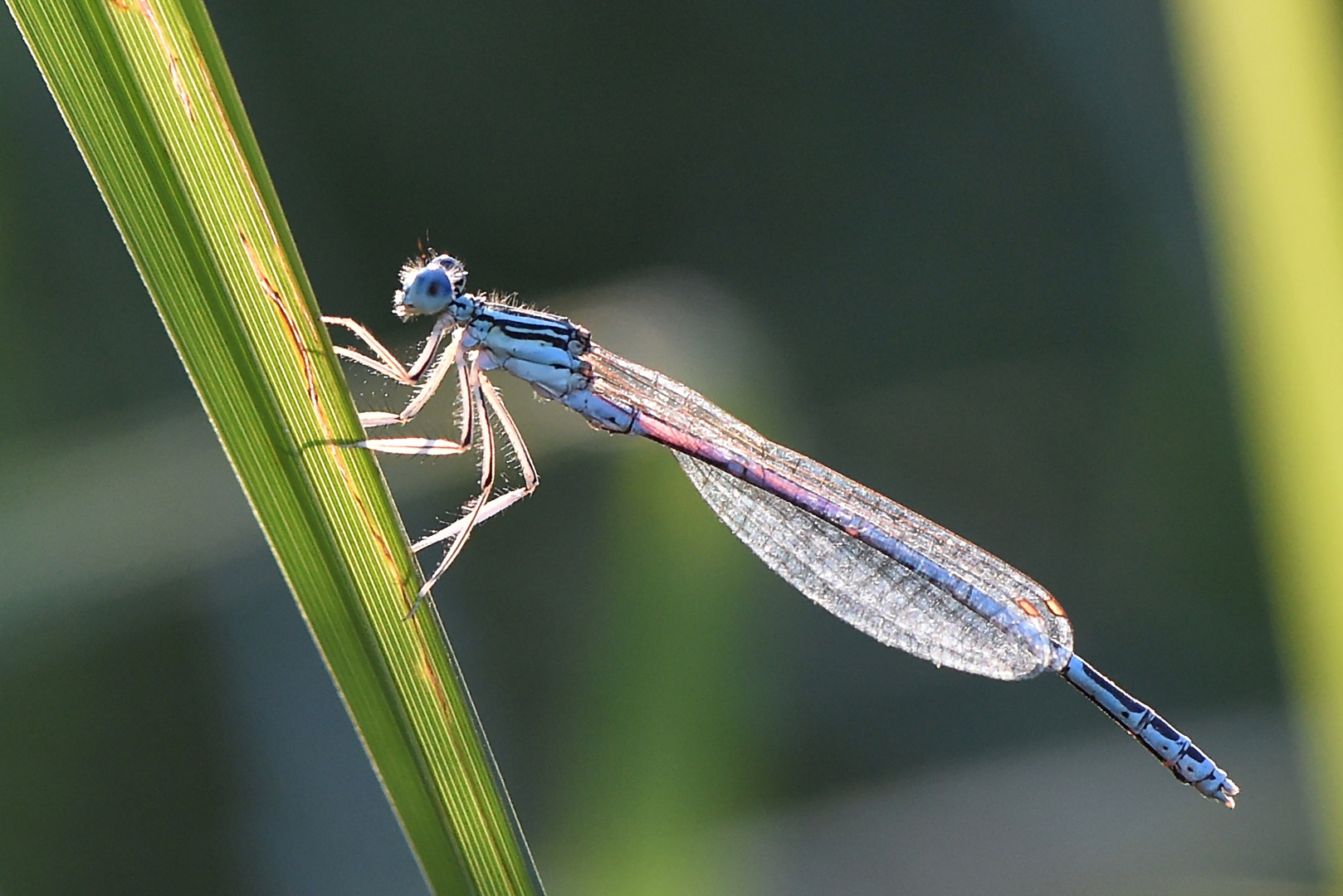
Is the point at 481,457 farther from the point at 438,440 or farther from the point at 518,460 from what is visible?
the point at 438,440

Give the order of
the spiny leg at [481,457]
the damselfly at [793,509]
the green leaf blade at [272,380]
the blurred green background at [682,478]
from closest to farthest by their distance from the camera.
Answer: the green leaf blade at [272,380], the spiny leg at [481,457], the damselfly at [793,509], the blurred green background at [682,478]

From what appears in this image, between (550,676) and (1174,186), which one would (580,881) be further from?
(1174,186)

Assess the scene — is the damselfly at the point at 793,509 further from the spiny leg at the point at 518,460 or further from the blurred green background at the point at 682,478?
the blurred green background at the point at 682,478

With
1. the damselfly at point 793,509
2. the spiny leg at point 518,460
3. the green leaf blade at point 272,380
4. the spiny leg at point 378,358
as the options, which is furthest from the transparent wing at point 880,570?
the green leaf blade at point 272,380

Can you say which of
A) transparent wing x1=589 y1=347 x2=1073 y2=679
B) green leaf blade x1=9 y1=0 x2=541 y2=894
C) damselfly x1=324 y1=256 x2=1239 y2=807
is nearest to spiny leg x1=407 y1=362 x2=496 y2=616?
damselfly x1=324 y1=256 x2=1239 y2=807

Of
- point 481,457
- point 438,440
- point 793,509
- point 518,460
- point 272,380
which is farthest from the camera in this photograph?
point 793,509

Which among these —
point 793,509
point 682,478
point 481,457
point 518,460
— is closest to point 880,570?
point 793,509

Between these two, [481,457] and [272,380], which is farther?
[481,457]
